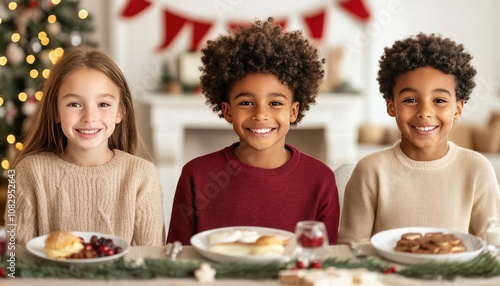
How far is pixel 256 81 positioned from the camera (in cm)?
215

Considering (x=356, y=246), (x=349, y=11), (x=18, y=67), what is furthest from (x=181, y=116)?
(x=356, y=246)

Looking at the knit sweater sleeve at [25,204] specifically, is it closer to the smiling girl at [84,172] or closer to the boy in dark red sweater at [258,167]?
the smiling girl at [84,172]

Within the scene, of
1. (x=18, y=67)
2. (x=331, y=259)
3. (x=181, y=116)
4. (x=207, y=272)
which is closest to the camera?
(x=207, y=272)

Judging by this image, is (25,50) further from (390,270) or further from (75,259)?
(390,270)

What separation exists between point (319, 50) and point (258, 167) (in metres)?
4.22

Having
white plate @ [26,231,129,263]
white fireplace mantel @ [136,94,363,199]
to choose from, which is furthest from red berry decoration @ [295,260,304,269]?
white fireplace mantel @ [136,94,363,199]

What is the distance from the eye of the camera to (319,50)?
6.29 m

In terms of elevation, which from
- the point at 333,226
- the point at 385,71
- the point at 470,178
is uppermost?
the point at 385,71

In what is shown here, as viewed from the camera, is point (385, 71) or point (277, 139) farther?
point (385, 71)

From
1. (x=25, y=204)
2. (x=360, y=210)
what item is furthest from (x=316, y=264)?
(x=25, y=204)

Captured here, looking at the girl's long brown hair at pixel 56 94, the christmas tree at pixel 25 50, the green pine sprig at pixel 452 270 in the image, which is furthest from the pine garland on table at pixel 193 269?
the christmas tree at pixel 25 50

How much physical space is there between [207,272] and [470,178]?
102cm

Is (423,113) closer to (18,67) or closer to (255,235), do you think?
(255,235)

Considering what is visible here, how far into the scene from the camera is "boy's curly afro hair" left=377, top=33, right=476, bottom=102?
2.14m
